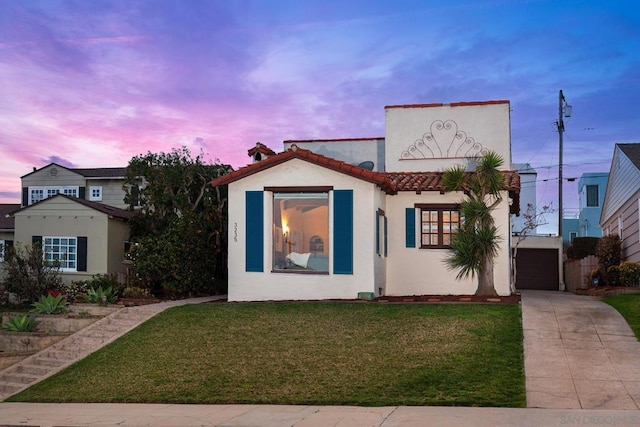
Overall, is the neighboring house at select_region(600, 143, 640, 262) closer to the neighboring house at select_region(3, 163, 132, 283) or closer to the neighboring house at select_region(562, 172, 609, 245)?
the neighboring house at select_region(562, 172, 609, 245)

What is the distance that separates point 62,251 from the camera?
80.6 feet

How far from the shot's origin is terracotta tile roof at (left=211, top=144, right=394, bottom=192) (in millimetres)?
18922

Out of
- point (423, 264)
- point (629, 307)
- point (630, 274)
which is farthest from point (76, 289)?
point (630, 274)

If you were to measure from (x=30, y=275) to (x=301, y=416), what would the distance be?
1555 cm

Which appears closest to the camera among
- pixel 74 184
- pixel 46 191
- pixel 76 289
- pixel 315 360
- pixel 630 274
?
pixel 315 360

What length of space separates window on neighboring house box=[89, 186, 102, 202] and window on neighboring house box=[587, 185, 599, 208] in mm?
29914

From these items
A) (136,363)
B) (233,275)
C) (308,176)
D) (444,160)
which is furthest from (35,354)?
(444,160)

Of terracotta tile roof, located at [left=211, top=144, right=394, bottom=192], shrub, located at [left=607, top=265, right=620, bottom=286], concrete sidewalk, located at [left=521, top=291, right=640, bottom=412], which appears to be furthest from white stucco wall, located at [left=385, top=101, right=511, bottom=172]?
concrete sidewalk, located at [left=521, top=291, right=640, bottom=412]

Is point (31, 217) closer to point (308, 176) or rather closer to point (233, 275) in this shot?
point (233, 275)

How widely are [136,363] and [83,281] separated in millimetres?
Result: 10325

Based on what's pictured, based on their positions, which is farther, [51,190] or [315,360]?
[51,190]

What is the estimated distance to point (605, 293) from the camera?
20.4 metres

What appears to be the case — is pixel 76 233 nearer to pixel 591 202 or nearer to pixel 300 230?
pixel 300 230

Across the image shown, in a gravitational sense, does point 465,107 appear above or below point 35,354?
above
